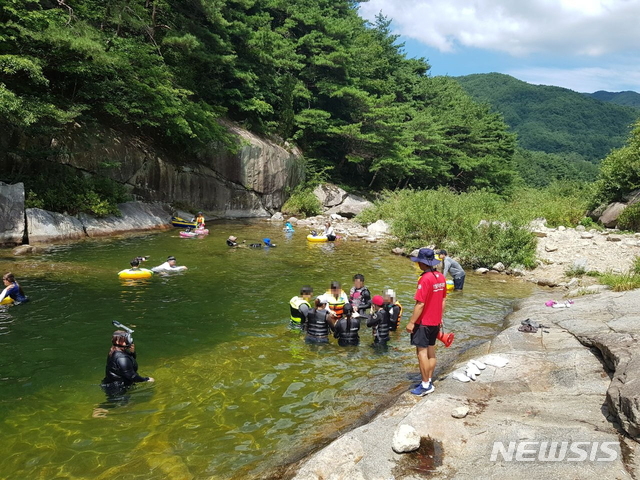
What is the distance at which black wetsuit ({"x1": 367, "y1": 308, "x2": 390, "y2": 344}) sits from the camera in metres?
9.26

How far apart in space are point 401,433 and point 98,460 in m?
3.64

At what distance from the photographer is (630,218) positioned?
21750 millimetres

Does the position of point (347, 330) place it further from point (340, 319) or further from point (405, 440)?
point (405, 440)

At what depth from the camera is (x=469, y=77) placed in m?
157

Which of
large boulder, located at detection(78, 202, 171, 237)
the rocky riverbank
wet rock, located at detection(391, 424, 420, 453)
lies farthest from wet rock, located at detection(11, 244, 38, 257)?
wet rock, located at detection(391, 424, 420, 453)

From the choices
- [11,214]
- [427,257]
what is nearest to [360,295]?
[427,257]

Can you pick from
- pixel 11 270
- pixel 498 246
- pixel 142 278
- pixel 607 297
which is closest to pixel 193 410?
pixel 142 278

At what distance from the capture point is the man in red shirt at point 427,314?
646 centimetres

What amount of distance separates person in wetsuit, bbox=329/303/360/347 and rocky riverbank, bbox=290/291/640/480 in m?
2.59

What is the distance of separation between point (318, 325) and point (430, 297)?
138 inches

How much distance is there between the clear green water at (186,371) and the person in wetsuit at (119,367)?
0.23 metres

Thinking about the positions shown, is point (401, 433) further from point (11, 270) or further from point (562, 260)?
point (562, 260)

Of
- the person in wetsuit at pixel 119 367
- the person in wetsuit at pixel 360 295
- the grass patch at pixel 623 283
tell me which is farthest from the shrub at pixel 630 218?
the person in wetsuit at pixel 119 367

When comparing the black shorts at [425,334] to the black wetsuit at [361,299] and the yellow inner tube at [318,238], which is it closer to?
the black wetsuit at [361,299]
